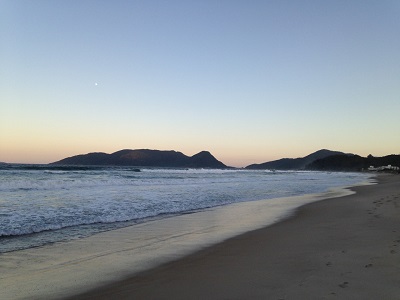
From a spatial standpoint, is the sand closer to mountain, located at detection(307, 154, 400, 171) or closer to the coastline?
the coastline

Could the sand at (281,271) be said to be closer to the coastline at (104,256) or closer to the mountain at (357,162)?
the coastline at (104,256)

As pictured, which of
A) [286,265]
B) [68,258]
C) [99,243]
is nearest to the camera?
[286,265]

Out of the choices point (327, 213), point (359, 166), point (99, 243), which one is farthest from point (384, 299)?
point (359, 166)

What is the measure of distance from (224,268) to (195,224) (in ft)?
17.3

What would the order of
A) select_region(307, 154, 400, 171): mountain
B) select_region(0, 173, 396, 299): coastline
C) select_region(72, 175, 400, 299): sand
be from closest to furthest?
select_region(72, 175, 400, 299): sand < select_region(0, 173, 396, 299): coastline < select_region(307, 154, 400, 171): mountain

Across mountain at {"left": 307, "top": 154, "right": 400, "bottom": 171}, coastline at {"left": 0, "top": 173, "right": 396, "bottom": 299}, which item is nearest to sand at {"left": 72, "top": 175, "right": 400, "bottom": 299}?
coastline at {"left": 0, "top": 173, "right": 396, "bottom": 299}

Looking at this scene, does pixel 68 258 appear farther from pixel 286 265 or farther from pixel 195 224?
pixel 195 224

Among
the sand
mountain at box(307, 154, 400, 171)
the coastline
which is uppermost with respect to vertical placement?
mountain at box(307, 154, 400, 171)

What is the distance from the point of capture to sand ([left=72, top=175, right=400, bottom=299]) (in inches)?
171

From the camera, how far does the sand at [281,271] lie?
4345 mm

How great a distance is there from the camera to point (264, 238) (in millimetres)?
8508

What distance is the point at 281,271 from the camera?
17.4ft

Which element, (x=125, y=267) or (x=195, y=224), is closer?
(x=125, y=267)

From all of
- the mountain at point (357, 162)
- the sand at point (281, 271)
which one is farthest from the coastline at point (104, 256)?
the mountain at point (357, 162)
